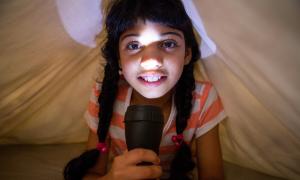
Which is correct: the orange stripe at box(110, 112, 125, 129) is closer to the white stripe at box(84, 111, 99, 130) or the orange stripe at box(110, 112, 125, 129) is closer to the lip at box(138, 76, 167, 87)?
the white stripe at box(84, 111, 99, 130)

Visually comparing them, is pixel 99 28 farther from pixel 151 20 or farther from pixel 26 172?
pixel 26 172

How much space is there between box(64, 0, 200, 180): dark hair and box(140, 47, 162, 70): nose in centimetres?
9

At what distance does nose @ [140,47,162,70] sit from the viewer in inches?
27.8

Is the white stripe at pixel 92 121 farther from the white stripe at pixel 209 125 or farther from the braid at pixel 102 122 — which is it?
the white stripe at pixel 209 125

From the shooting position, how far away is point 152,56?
2.33 feet

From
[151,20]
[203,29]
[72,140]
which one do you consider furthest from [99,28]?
[72,140]

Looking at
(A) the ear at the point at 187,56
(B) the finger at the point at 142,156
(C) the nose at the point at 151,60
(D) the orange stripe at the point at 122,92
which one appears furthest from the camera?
(D) the orange stripe at the point at 122,92

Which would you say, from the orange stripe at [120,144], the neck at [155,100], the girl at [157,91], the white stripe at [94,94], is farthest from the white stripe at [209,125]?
the white stripe at [94,94]

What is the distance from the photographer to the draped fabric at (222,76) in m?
0.62

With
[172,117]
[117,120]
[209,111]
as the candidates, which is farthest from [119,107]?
[209,111]

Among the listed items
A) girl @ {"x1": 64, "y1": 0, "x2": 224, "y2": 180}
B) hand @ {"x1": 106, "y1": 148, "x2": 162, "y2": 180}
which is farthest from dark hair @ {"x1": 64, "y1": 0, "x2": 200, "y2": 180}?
hand @ {"x1": 106, "y1": 148, "x2": 162, "y2": 180}

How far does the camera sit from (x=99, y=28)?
90cm

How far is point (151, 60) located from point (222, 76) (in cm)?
26

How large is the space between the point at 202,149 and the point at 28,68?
563mm
